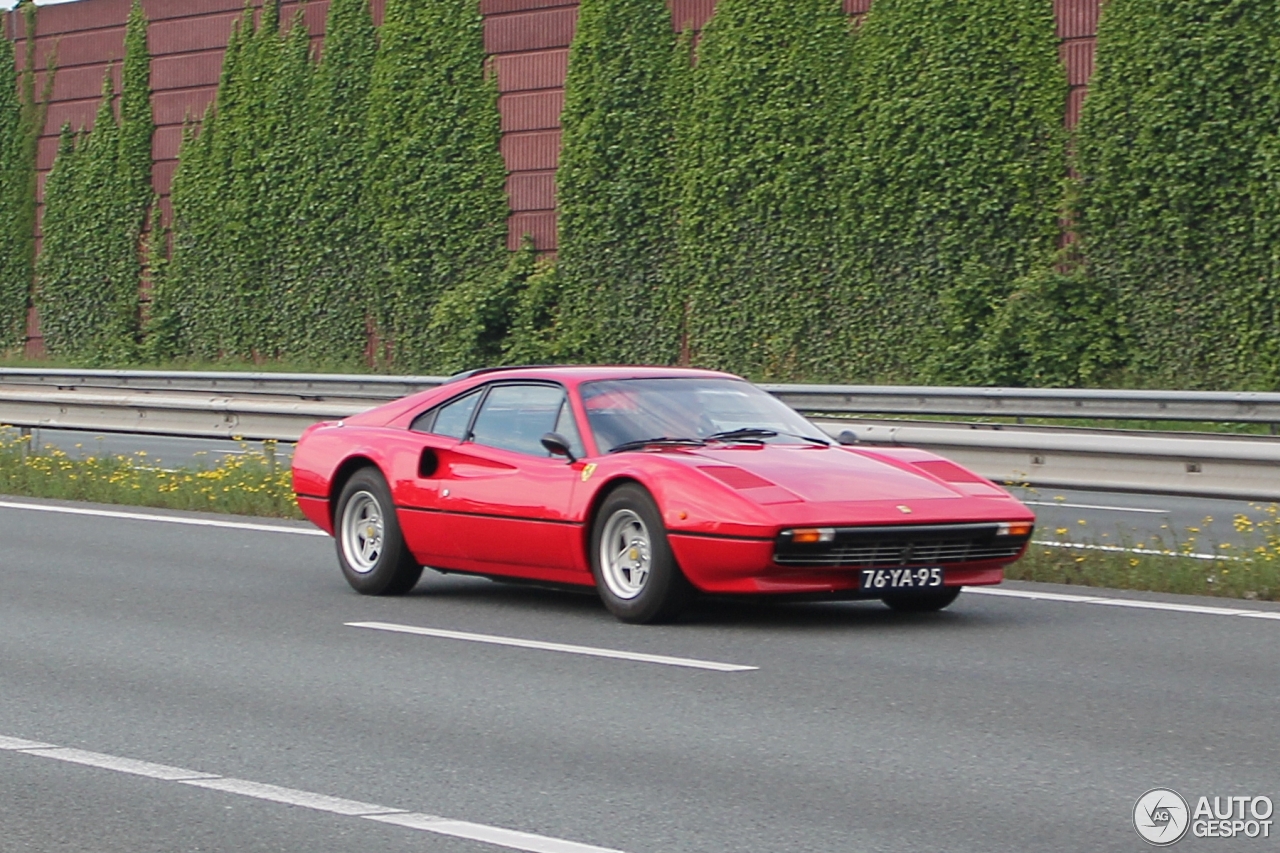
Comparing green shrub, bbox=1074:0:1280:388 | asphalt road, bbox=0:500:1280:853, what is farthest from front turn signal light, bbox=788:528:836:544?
green shrub, bbox=1074:0:1280:388

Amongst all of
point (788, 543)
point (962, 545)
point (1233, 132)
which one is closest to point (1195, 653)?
point (962, 545)

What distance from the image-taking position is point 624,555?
380 inches

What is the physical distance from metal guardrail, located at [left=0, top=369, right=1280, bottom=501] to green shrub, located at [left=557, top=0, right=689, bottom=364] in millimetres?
6519

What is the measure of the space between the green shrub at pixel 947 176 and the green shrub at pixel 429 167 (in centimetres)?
777

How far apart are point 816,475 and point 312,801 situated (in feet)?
13.4

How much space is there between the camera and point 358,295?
3694 centimetres

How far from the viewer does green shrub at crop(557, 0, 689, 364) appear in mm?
32250

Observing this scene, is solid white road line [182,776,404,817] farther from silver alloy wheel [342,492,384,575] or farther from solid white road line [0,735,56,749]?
silver alloy wheel [342,492,384,575]

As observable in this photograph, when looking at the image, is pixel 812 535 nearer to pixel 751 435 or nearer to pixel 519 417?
pixel 751 435

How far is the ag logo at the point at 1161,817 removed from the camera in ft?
17.5

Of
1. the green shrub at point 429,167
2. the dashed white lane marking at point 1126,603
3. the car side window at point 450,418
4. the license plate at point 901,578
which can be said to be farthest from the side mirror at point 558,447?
the green shrub at point 429,167

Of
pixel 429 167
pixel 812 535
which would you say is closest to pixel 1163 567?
pixel 812 535

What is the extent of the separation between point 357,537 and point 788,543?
319 cm

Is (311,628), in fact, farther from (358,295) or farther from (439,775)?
(358,295)
